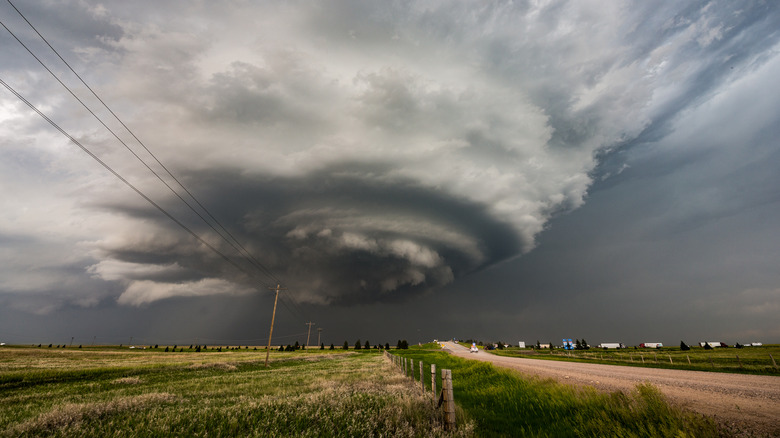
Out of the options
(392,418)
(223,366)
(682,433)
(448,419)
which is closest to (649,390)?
(682,433)

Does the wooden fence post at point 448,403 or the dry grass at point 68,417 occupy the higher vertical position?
the wooden fence post at point 448,403

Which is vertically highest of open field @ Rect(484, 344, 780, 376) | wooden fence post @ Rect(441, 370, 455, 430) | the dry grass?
wooden fence post @ Rect(441, 370, 455, 430)

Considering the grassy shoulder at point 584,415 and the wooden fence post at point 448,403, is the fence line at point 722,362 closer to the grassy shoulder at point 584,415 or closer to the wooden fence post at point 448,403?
the grassy shoulder at point 584,415

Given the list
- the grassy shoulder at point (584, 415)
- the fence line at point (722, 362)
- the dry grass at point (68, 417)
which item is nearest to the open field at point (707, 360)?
the fence line at point (722, 362)

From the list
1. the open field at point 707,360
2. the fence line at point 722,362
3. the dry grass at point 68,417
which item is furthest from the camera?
the fence line at point 722,362

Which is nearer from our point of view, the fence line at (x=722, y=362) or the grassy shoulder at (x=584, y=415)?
the grassy shoulder at (x=584, y=415)

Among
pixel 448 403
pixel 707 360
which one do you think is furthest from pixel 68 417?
pixel 707 360

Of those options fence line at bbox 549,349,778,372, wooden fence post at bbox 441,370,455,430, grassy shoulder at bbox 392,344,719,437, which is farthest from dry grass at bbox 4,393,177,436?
fence line at bbox 549,349,778,372

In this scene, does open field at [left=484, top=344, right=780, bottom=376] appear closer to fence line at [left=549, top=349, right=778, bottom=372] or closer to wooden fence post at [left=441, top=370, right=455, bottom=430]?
fence line at [left=549, top=349, right=778, bottom=372]

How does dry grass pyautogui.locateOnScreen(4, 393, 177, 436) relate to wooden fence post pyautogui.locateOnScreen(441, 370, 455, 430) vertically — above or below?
below

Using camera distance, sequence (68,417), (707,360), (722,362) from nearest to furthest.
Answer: (68,417)
(722,362)
(707,360)

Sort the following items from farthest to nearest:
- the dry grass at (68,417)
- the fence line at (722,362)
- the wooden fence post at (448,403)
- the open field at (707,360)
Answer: the fence line at (722,362) < the open field at (707,360) < the wooden fence post at (448,403) < the dry grass at (68,417)

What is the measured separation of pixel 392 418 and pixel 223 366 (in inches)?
1456

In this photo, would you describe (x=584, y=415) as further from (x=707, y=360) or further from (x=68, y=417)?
(x=707, y=360)
